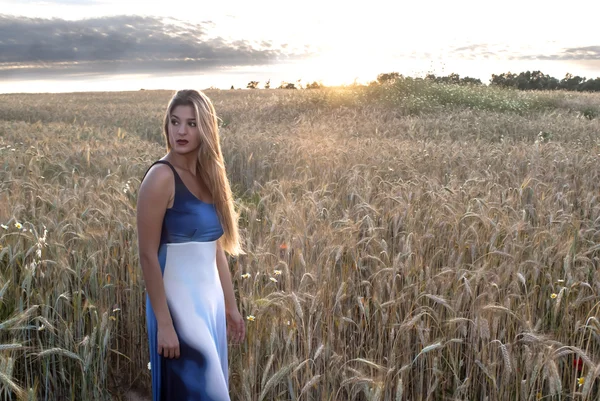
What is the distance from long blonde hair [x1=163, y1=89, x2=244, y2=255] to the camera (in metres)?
2.23

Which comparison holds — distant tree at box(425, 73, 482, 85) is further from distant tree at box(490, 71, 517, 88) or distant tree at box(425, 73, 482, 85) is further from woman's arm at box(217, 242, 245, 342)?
woman's arm at box(217, 242, 245, 342)

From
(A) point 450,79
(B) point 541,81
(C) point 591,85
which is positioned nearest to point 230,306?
(A) point 450,79

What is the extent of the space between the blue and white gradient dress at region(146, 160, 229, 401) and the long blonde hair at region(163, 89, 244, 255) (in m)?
0.12

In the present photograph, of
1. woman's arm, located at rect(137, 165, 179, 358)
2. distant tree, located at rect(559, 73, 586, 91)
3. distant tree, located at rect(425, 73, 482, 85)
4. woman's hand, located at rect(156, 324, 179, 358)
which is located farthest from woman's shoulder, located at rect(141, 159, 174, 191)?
distant tree, located at rect(559, 73, 586, 91)

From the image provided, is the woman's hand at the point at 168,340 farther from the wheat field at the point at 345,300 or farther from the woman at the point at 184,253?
the wheat field at the point at 345,300

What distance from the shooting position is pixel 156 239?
2105mm

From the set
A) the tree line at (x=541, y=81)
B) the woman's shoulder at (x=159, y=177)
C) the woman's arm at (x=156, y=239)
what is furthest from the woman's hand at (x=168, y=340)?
the tree line at (x=541, y=81)

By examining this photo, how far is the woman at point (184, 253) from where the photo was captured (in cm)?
211

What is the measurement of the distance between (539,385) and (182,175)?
2.01 meters

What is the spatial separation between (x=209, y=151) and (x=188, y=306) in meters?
0.67

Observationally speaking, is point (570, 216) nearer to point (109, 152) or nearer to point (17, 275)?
point (17, 275)

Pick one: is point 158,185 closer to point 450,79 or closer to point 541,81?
point 450,79

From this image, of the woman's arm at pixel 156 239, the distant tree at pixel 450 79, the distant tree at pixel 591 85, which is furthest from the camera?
the distant tree at pixel 591 85

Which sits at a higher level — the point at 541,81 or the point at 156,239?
the point at 541,81
